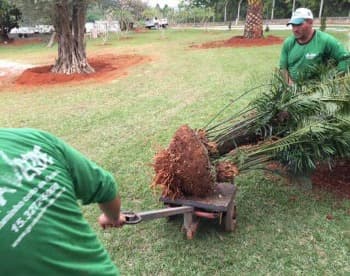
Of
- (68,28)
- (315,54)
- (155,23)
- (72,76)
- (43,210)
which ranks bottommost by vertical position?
(155,23)

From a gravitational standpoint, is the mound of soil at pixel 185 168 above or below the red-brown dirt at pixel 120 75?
above

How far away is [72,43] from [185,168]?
433 inches

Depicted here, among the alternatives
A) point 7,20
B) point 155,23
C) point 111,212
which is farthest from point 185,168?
point 155,23

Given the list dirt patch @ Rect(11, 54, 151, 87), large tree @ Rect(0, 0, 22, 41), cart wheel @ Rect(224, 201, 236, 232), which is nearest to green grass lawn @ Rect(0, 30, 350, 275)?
cart wheel @ Rect(224, 201, 236, 232)

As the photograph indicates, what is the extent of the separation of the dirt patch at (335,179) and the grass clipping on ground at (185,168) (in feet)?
5.00

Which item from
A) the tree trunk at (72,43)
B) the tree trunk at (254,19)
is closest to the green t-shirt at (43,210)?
the tree trunk at (72,43)

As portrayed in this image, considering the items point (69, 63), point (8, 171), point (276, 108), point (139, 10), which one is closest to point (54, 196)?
point (8, 171)

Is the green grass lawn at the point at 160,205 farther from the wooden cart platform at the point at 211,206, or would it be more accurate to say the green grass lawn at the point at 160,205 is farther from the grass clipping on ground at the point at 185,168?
the grass clipping on ground at the point at 185,168

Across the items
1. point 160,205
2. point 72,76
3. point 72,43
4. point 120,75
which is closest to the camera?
point 160,205

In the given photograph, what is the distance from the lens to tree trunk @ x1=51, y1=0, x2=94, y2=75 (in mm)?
12906

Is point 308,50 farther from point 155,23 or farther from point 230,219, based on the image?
point 155,23

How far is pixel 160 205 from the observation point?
→ 13.3 ft

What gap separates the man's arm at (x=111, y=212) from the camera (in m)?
1.70

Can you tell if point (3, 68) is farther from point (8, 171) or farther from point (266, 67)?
point (8, 171)
